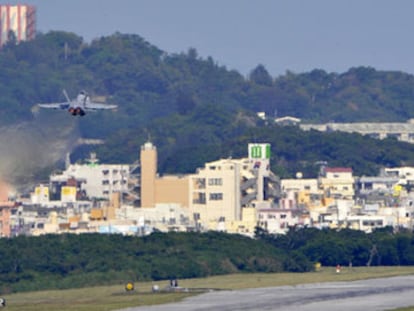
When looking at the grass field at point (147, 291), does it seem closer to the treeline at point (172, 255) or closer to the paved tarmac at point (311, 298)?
the paved tarmac at point (311, 298)

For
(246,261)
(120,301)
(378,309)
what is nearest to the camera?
(378,309)

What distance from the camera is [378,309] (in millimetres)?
119312

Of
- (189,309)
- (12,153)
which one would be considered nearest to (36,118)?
(12,153)

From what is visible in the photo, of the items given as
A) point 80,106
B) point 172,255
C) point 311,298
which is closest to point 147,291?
point 80,106

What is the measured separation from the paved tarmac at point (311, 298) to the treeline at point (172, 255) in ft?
56.9

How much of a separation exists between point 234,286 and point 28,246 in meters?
29.3

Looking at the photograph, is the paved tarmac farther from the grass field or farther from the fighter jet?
the fighter jet

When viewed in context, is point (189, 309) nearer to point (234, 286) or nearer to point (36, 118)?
point (234, 286)

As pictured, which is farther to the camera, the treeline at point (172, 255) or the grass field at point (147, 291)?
the treeline at point (172, 255)

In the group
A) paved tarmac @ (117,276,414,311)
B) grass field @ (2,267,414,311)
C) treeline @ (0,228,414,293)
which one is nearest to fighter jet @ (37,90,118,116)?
grass field @ (2,267,414,311)

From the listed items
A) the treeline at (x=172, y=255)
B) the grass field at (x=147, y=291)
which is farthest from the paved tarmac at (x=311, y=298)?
the treeline at (x=172, y=255)

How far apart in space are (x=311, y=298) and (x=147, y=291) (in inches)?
532

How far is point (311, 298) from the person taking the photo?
126562 mm

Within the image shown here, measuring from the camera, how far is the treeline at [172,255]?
15200cm
